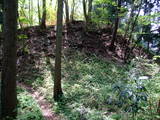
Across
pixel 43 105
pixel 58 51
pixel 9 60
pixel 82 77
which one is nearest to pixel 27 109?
pixel 43 105

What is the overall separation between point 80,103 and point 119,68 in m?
5.83

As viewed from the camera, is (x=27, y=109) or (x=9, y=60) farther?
(x=27, y=109)

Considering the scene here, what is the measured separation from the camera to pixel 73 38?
1559cm

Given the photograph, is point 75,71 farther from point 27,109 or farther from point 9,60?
point 9,60

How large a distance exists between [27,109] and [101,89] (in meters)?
3.40

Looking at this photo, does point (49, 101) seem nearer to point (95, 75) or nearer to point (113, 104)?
point (113, 104)

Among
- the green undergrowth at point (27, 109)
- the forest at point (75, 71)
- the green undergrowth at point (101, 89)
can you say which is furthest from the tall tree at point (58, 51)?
the green undergrowth at point (27, 109)

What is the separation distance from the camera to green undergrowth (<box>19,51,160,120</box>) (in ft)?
13.6

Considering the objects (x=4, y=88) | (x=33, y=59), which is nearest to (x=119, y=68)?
(x=33, y=59)

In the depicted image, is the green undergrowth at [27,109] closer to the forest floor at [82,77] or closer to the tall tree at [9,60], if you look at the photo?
the forest floor at [82,77]

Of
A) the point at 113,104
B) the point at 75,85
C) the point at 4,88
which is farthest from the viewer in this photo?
the point at 75,85

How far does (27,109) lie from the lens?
7277mm

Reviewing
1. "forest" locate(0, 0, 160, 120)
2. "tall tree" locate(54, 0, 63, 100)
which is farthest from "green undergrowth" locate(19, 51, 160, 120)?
"tall tree" locate(54, 0, 63, 100)

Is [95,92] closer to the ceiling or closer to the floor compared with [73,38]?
closer to the floor
